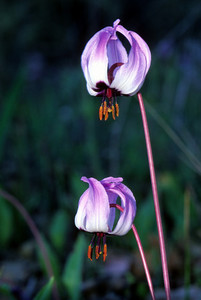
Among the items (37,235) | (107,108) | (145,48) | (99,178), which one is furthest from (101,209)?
(99,178)

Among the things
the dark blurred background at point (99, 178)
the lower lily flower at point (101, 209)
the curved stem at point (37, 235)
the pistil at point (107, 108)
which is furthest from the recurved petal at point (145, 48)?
the curved stem at point (37, 235)

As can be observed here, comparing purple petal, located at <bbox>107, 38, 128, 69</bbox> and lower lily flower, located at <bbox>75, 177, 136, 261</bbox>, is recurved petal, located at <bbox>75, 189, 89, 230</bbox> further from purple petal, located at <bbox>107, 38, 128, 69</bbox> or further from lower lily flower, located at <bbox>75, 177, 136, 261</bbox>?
purple petal, located at <bbox>107, 38, 128, 69</bbox>

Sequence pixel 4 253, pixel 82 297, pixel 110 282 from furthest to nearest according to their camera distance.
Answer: pixel 4 253 < pixel 110 282 < pixel 82 297

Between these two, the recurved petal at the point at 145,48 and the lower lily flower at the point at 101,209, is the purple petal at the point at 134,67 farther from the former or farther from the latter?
the lower lily flower at the point at 101,209

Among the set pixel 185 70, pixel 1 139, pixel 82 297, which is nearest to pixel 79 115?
pixel 185 70

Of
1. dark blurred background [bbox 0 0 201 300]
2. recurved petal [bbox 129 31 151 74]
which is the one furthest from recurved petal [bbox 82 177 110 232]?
dark blurred background [bbox 0 0 201 300]

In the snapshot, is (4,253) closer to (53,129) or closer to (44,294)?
(44,294)

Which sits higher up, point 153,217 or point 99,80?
point 99,80
